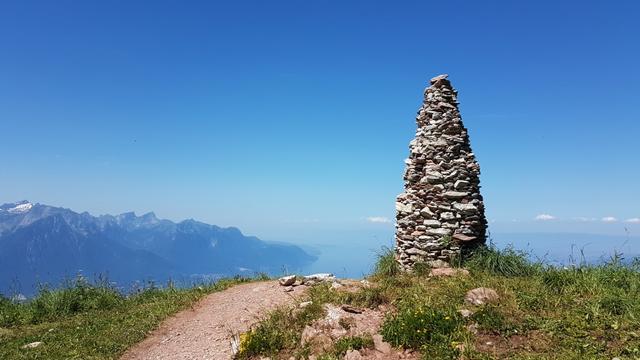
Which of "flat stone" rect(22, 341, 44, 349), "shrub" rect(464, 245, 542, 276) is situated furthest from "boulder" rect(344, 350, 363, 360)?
"flat stone" rect(22, 341, 44, 349)

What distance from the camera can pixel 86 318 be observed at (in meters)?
13.0

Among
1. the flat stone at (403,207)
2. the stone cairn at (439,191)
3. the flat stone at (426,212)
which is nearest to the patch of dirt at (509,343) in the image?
the stone cairn at (439,191)

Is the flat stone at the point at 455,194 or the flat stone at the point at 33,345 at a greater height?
the flat stone at the point at 455,194

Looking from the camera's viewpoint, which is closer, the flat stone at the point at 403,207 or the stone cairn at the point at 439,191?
the stone cairn at the point at 439,191

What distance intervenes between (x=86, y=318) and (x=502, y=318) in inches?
475

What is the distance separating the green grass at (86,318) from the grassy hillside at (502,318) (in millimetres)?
4432

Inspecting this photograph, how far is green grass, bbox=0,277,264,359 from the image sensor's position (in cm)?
1018

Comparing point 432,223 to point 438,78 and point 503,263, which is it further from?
point 438,78

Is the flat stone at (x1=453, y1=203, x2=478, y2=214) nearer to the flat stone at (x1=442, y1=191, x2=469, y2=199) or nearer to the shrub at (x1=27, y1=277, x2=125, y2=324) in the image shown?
the flat stone at (x1=442, y1=191, x2=469, y2=199)

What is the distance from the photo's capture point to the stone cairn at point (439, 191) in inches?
537

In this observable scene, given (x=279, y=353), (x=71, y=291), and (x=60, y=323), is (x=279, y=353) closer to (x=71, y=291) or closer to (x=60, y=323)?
(x=60, y=323)

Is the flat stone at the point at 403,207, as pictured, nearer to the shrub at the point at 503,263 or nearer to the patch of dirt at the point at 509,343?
the shrub at the point at 503,263

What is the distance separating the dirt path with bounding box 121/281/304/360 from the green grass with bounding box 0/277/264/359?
0.45 m

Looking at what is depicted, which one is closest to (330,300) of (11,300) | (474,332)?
(474,332)
